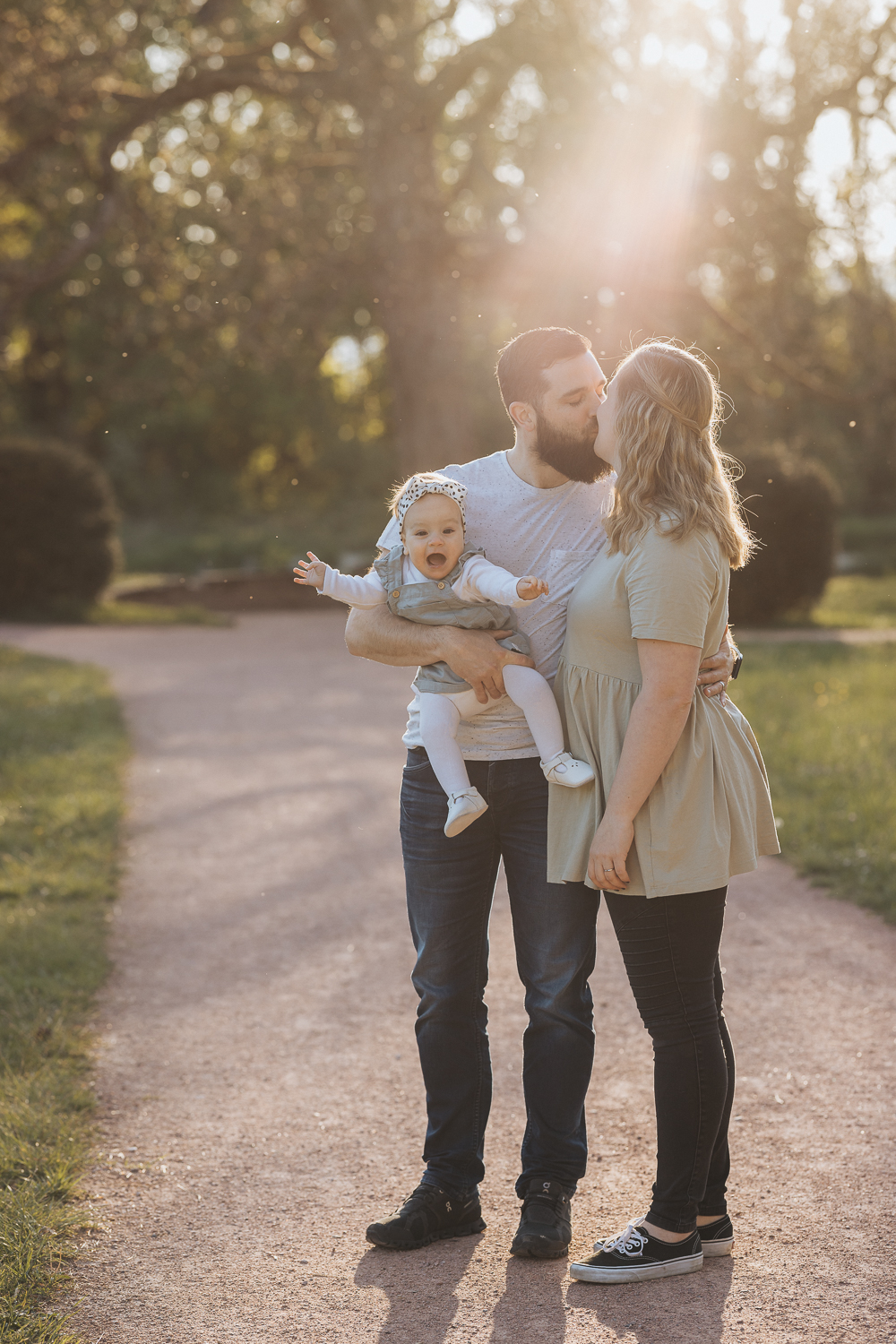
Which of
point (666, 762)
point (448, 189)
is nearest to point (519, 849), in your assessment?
point (666, 762)

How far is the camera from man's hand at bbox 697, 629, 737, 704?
8.55ft

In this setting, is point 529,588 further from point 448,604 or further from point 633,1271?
point 633,1271

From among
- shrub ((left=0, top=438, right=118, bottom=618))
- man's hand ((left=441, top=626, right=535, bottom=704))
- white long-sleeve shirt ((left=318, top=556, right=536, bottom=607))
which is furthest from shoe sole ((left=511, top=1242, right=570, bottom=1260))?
shrub ((left=0, top=438, right=118, bottom=618))

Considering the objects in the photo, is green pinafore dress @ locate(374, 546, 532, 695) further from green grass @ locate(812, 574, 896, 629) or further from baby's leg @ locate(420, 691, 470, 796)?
green grass @ locate(812, 574, 896, 629)

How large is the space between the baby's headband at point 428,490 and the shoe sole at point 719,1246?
1.67 metres

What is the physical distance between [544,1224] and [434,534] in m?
1.53

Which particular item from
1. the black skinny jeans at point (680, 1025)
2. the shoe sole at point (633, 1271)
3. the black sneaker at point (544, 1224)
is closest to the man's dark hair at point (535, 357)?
the black skinny jeans at point (680, 1025)

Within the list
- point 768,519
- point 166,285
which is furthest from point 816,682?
point 166,285

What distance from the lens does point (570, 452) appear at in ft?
8.71

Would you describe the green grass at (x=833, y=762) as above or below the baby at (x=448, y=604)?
below

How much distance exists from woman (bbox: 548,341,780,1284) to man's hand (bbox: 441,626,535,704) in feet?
0.47

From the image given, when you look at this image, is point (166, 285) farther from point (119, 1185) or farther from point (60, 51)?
point (119, 1185)

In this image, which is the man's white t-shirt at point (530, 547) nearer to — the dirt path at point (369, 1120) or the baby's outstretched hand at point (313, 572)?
the baby's outstretched hand at point (313, 572)

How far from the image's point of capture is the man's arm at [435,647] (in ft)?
8.52
